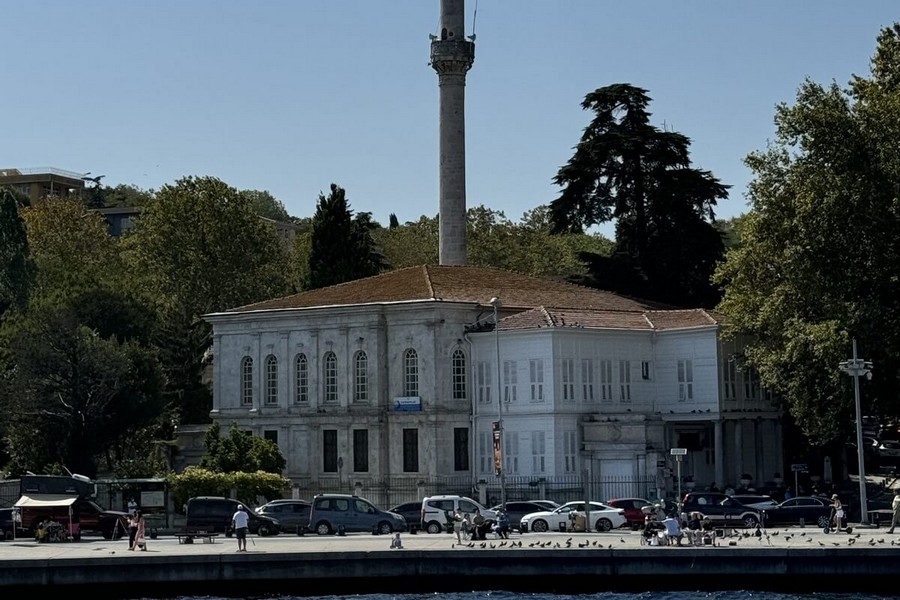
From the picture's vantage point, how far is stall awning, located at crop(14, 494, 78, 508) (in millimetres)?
56031

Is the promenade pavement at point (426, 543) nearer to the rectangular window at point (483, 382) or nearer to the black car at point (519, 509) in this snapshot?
the black car at point (519, 509)

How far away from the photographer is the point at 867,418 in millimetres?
68562

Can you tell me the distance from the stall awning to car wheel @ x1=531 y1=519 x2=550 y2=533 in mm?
15315

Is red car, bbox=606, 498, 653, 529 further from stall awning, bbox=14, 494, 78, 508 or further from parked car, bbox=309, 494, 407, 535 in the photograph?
stall awning, bbox=14, 494, 78, 508

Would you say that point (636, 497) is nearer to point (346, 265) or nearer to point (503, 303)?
point (503, 303)

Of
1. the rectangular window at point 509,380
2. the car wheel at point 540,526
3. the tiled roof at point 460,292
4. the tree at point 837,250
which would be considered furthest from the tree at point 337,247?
the car wheel at point 540,526

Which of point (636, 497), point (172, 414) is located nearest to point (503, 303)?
point (636, 497)

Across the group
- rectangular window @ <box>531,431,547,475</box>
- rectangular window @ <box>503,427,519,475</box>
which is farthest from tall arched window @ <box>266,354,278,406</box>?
rectangular window @ <box>531,431,547,475</box>

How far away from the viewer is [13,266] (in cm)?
9388

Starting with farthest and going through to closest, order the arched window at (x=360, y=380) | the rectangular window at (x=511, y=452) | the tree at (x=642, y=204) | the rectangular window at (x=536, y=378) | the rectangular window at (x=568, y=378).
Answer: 1. the tree at (x=642, y=204)
2. the arched window at (x=360, y=380)
3. the rectangular window at (x=511, y=452)
4. the rectangular window at (x=536, y=378)
5. the rectangular window at (x=568, y=378)

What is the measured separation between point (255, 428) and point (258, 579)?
101ft

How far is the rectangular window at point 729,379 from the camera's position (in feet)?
227

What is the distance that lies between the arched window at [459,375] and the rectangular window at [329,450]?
19.9ft

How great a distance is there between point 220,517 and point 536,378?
15422 millimetres
